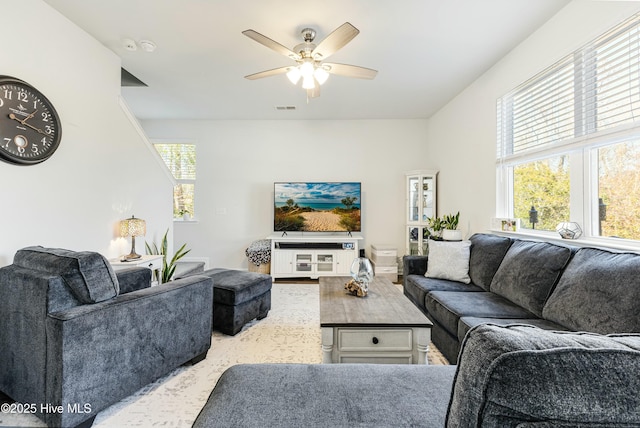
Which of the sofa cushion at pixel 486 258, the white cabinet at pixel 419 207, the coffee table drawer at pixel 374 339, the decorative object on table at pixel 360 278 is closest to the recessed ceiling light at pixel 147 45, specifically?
the decorative object on table at pixel 360 278

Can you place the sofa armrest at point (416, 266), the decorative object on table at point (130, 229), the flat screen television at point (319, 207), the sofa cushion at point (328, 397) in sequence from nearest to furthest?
the sofa cushion at point (328, 397) → the decorative object on table at point (130, 229) → the sofa armrest at point (416, 266) → the flat screen television at point (319, 207)

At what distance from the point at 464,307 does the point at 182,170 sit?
15.7 ft

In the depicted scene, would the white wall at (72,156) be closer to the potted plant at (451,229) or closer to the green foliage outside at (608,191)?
the potted plant at (451,229)

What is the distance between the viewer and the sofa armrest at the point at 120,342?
52.2 inches

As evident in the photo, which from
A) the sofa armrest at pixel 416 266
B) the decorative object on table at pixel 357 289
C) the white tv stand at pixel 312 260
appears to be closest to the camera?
the decorative object on table at pixel 357 289

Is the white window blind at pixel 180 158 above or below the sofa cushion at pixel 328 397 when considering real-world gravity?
above

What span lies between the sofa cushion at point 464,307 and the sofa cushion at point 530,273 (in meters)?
0.07

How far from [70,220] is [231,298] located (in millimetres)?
1460

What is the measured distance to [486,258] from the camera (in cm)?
253

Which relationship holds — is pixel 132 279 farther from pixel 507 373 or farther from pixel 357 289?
pixel 507 373

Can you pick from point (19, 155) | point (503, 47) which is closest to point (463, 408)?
point (19, 155)

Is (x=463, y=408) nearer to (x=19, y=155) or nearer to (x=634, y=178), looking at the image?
(x=634, y=178)

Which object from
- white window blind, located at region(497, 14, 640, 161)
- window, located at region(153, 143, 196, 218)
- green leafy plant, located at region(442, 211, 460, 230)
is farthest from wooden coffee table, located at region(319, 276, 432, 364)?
window, located at region(153, 143, 196, 218)

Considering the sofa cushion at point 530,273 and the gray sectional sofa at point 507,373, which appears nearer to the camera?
the gray sectional sofa at point 507,373
